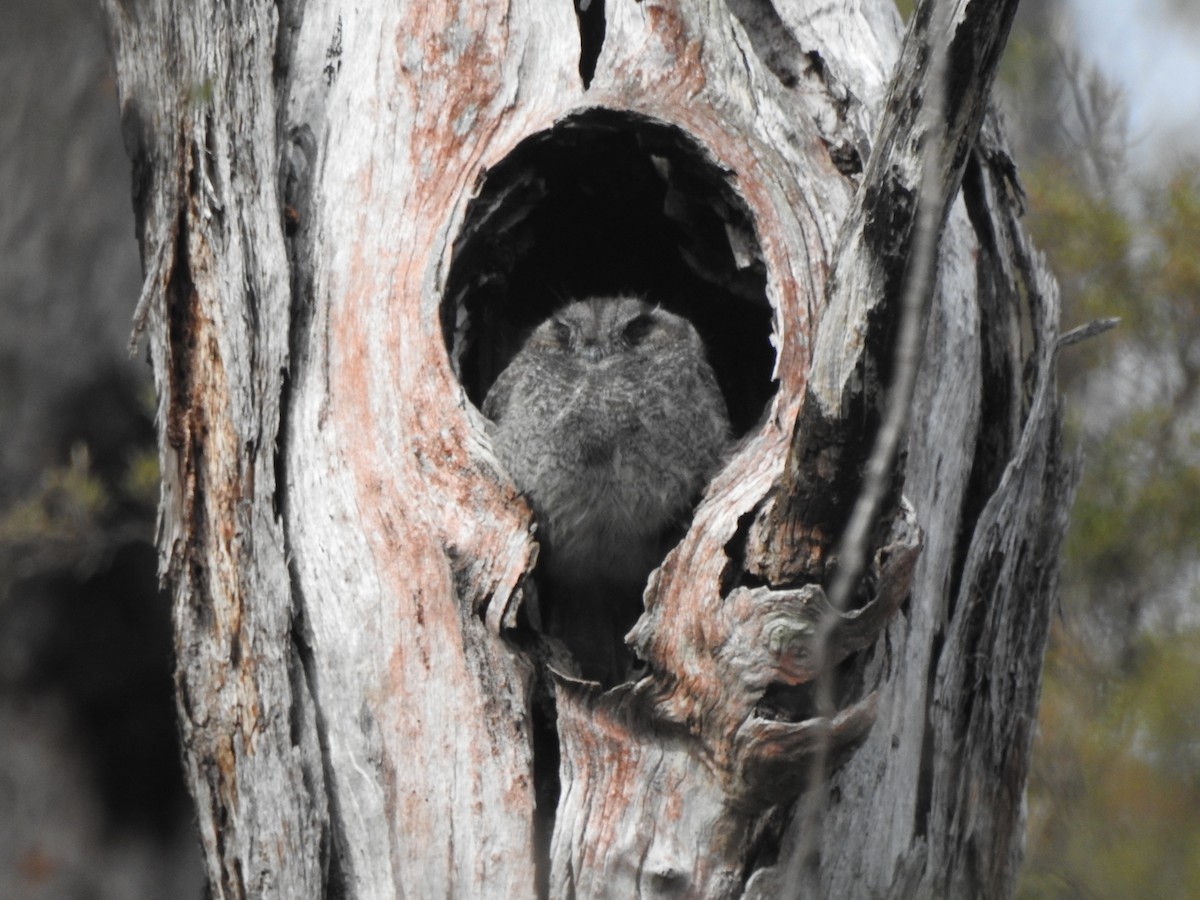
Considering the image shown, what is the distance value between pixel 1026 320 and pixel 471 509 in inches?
64.8

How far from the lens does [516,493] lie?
2.98m

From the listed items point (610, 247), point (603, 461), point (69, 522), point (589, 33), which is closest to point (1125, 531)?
point (610, 247)

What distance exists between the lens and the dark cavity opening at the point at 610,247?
3275mm

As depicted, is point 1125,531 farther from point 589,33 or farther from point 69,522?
point 69,522

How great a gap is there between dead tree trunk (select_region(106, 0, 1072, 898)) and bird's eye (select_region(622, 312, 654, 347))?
275 mm

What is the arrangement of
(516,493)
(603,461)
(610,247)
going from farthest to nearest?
(610,247) < (603,461) < (516,493)

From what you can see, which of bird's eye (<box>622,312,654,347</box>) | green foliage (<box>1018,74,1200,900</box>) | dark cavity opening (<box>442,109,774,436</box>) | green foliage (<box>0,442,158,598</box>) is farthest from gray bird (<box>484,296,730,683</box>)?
green foliage (<box>0,442,158,598</box>)

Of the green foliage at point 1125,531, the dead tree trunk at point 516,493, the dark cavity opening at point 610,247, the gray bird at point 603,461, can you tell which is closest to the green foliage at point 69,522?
the dead tree trunk at point 516,493

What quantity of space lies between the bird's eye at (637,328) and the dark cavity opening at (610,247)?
202 millimetres

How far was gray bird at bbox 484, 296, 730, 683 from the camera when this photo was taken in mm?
3385

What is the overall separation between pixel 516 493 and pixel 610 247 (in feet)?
5.47

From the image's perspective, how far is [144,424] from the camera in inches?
202

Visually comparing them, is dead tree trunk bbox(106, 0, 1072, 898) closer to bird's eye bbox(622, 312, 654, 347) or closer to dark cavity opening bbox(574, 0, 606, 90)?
dark cavity opening bbox(574, 0, 606, 90)

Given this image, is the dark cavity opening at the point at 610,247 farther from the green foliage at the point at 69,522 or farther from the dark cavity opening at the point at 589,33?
the green foliage at the point at 69,522
